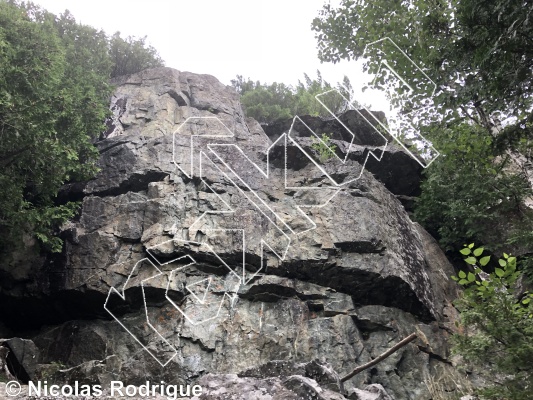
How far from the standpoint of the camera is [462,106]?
39.0 ft

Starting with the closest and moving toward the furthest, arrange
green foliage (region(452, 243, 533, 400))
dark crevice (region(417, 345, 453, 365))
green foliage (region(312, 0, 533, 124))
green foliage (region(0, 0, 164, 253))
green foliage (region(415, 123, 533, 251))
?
1. green foliage (region(452, 243, 533, 400))
2. green foliage (region(312, 0, 533, 124))
3. green foliage (region(0, 0, 164, 253))
4. dark crevice (region(417, 345, 453, 365))
5. green foliage (region(415, 123, 533, 251))

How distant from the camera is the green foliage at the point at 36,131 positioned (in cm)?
1039

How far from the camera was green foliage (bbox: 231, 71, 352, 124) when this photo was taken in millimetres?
20500

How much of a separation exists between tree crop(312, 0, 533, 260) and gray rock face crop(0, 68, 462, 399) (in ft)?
4.67

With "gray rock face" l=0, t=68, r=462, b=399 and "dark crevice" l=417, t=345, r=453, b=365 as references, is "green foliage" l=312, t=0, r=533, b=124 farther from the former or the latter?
"dark crevice" l=417, t=345, r=453, b=365

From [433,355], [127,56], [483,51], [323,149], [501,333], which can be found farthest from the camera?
[127,56]

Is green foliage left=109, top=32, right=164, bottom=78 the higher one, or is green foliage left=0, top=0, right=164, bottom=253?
green foliage left=109, top=32, right=164, bottom=78

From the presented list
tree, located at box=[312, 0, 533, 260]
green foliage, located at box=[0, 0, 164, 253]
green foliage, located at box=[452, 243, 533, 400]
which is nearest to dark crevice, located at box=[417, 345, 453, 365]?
tree, located at box=[312, 0, 533, 260]

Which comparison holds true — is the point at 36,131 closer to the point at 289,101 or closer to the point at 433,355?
the point at 433,355

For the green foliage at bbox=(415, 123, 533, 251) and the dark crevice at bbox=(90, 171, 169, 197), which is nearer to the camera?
the green foliage at bbox=(415, 123, 533, 251)

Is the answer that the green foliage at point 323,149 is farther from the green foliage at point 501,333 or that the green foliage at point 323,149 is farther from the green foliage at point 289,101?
the green foliage at point 501,333

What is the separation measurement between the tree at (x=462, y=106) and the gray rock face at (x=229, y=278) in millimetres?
1424

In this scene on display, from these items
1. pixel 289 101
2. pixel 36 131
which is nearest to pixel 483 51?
pixel 36 131

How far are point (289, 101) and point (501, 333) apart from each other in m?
17.1
